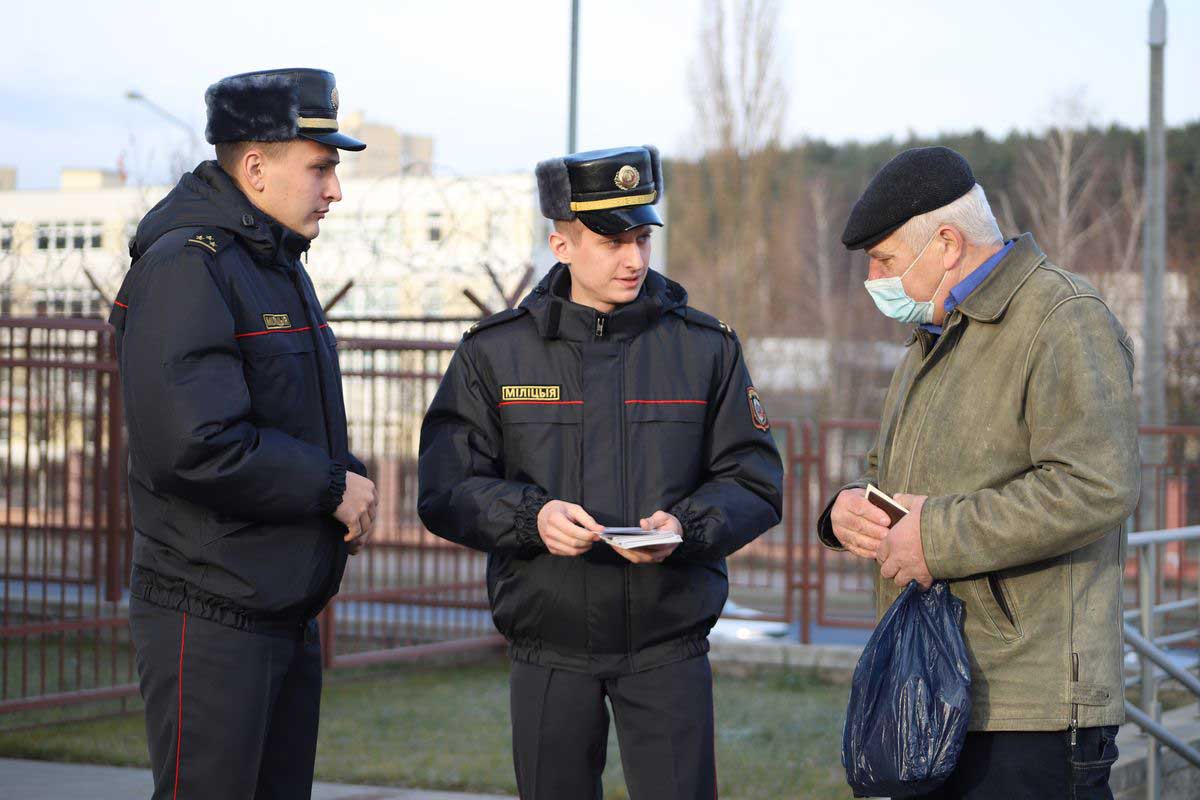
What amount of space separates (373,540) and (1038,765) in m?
7.15

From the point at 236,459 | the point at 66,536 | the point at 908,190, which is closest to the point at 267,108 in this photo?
the point at 236,459

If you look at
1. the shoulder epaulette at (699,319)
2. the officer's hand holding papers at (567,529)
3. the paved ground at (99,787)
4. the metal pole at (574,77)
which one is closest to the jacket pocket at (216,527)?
the officer's hand holding papers at (567,529)

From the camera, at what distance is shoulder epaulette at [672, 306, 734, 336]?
372 cm

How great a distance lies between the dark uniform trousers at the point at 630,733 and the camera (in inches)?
136

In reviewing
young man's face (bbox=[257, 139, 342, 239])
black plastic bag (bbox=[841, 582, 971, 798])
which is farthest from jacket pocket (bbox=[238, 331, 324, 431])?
black plastic bag (bbox=[841, 582, 971, 798])

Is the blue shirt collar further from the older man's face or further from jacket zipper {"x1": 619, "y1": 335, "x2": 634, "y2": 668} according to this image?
jacket zipper {"x1": 619, "y1": 335, "x2": 634, "y2": 668}

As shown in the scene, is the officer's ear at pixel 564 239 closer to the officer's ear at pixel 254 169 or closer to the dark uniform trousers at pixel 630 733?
the officer's ear at pixel 254 169

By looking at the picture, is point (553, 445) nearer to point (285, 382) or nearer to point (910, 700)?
point (285, 382)

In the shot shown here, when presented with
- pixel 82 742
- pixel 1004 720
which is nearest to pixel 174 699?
pixel 1004 720

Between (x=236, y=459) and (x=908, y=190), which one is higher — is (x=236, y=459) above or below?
below

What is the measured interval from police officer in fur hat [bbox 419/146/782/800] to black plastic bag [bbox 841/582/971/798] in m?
0.54

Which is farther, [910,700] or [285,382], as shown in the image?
[285,382]

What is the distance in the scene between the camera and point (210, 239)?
3328mm

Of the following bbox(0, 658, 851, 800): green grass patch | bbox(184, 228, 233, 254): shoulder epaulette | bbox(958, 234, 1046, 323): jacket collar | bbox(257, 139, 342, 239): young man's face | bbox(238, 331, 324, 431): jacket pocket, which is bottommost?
bbox(0, 658, 851, 800): green grass patch
